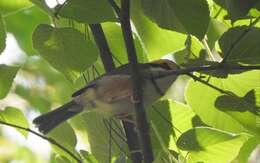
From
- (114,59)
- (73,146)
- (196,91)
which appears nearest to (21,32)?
(114,59)

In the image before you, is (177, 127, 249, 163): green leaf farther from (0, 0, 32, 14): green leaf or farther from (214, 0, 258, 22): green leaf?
(0, 0, 32, 14): green leaf

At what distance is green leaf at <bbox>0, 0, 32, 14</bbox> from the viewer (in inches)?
43.2

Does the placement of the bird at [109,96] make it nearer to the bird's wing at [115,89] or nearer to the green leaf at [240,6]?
the bird's wing at [115,89]

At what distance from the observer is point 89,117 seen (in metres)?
1.21

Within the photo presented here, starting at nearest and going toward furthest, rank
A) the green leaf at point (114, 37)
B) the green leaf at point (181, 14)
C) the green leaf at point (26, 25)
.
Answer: the green leaf at point (181, 14)
the green leaf at point (114, 37)
the green leaf at point (26, 25)

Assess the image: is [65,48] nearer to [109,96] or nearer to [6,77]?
[6,77]

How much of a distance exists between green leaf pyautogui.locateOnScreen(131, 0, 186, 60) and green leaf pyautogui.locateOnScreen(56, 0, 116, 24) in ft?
0.43

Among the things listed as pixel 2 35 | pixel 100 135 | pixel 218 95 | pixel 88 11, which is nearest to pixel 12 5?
pixel 2 35

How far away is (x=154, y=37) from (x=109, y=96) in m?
0.31

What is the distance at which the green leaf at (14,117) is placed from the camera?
1.11 metres

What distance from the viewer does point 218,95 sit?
3.44ft

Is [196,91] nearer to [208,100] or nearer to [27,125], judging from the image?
[208,100]

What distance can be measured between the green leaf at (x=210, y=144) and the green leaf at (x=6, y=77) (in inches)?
13.9

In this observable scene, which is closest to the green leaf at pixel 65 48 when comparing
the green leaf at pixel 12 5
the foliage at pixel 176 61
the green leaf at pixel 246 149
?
the foliage at pixel 176 61
